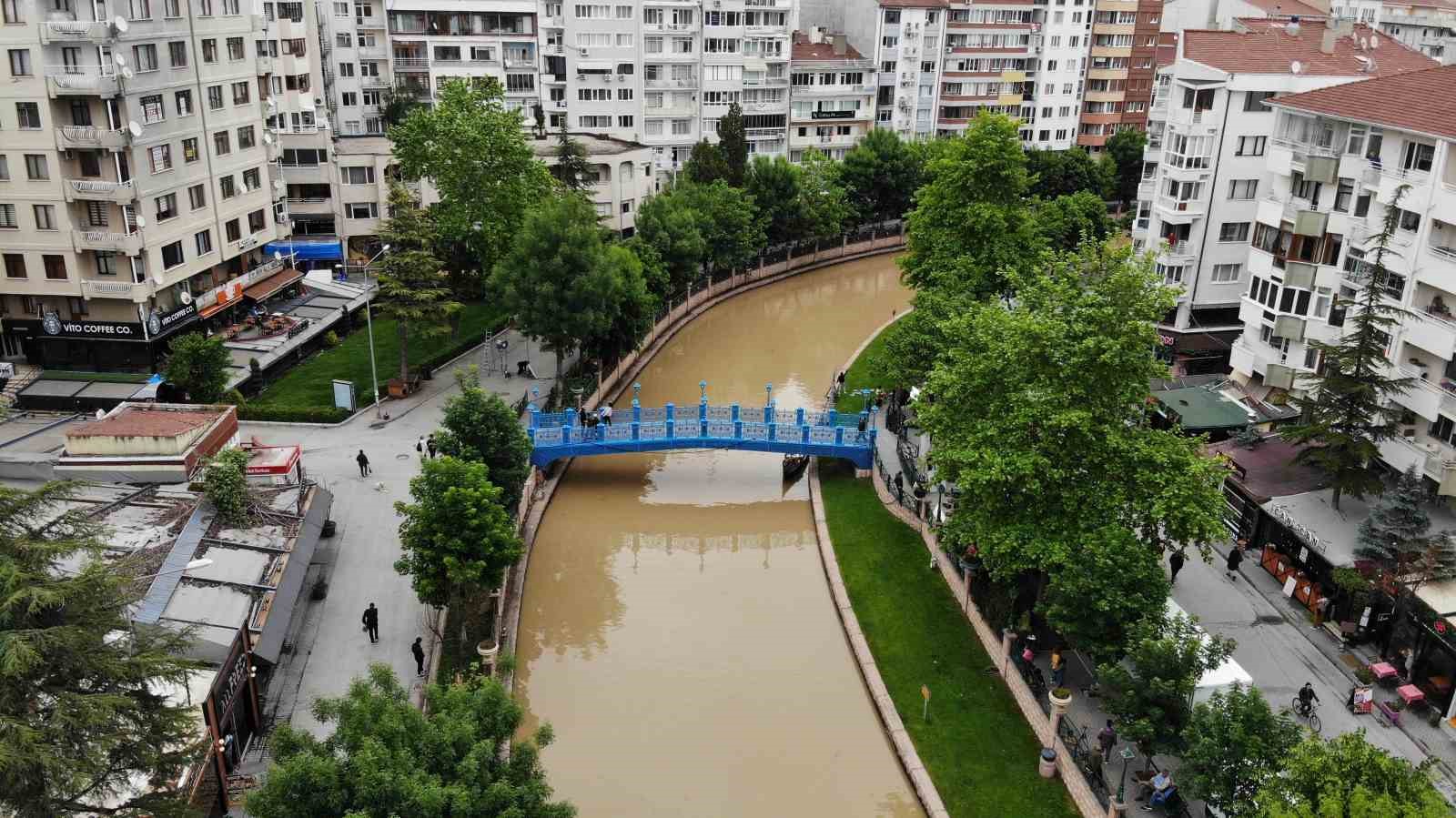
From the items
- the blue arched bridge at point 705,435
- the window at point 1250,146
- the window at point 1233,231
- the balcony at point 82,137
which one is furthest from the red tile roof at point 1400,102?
the balcony at point 82,137

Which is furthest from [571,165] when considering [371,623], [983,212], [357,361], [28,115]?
[371,623]

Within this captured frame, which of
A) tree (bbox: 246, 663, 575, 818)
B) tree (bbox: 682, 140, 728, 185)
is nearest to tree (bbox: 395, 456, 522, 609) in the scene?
tree (bbox: 246, 663, 575, 818)

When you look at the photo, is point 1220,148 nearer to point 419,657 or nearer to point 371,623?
point 419,657

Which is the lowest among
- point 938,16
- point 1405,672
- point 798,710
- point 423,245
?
point 798,710

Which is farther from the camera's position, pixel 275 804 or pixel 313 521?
pixel 313 521

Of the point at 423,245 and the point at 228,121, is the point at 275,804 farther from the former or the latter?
the point at 228,121

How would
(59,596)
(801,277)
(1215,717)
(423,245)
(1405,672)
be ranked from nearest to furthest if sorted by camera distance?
1. (59,596)
2. (1215,717)
3. (1405,672)
4. (423,245)
5. (801,277)

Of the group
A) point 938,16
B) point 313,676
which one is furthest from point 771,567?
point 938,16
